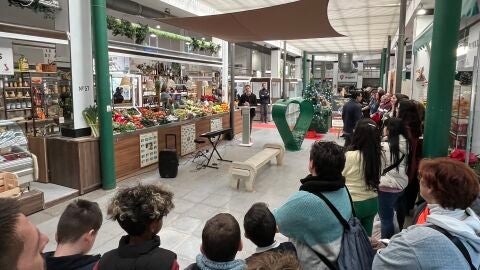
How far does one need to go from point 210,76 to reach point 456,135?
1167cm

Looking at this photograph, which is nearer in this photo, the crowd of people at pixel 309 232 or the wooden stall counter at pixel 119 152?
the crowd of people at pixel 309 232

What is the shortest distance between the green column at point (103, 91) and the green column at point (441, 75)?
4.47m

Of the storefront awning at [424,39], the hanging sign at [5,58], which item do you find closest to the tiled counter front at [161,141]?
the hanging sign at [5,58]

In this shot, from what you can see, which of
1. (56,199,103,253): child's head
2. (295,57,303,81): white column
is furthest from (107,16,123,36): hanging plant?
(295,57,303,81): white column

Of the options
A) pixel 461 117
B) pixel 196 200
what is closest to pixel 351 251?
pixel 461 117

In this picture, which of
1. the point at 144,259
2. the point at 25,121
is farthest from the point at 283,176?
the point at 25,121

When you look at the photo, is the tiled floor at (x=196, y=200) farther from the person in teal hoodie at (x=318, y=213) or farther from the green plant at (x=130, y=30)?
the green plant at (x=130, y=30)

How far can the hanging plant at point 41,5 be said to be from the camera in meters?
5.18

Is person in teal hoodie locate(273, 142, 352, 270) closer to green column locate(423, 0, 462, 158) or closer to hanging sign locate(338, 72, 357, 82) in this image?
green column locate(423, 0, 462, 158)

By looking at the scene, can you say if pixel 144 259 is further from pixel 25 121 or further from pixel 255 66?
pixel 255 66

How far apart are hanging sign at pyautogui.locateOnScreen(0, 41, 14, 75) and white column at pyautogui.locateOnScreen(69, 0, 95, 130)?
6.63 feet

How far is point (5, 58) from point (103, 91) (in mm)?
2525

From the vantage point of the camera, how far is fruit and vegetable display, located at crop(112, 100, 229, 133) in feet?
20.9

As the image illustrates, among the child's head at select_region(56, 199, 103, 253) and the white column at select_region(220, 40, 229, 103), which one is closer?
the child's head at select_region(56, 199, 103, 253)
